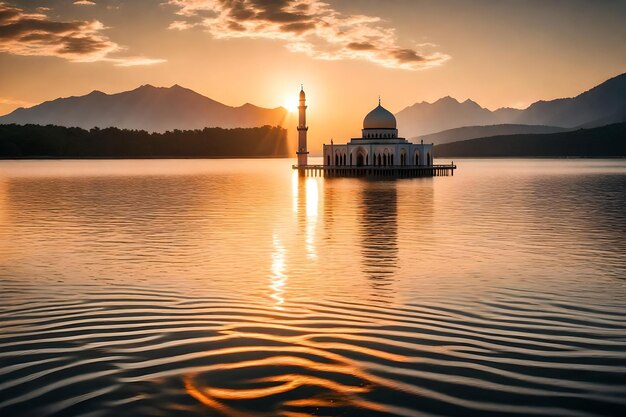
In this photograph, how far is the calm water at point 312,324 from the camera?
30.0ft

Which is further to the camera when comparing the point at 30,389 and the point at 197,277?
the point at 197,277

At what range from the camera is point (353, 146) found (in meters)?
112

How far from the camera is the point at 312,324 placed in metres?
13.2

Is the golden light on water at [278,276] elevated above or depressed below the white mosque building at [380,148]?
below

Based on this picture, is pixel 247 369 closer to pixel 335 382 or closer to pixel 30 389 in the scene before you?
pixel 335 382

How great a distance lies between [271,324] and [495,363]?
14.9ft

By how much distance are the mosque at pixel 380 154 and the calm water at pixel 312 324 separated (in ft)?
263

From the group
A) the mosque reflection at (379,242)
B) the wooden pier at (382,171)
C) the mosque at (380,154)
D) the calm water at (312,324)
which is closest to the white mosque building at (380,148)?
the mosque at (380,154)

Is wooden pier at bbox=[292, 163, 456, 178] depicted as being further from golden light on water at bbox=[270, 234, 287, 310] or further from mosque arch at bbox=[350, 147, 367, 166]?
golden light on water at bbox=[270, 234, 287, 310]

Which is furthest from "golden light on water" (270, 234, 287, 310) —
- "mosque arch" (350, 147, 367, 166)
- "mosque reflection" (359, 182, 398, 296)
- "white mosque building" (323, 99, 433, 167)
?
"mosque arch" (350, 147, 367, 166)

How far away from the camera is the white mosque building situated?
359 feet

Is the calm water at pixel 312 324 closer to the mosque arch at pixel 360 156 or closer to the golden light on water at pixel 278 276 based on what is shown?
the golden light on water at pixel 278 276

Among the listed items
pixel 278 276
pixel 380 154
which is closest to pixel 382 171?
pixel 380 154

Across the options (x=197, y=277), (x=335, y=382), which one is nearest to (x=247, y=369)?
(x=335, y=382)
